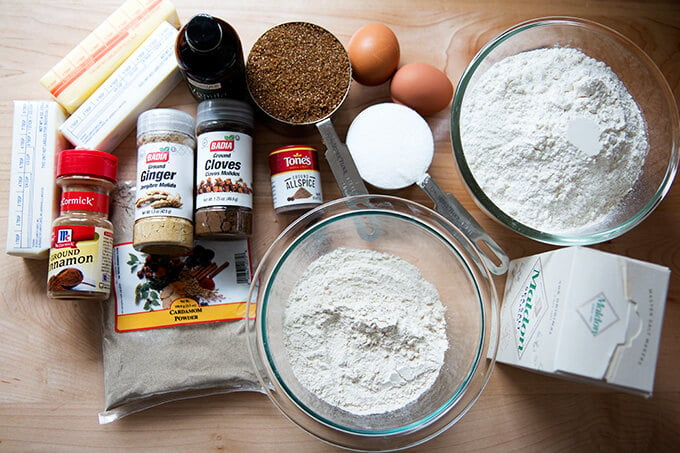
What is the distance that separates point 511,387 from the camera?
1.00 meters

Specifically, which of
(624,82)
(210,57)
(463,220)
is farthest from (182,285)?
(624,82)

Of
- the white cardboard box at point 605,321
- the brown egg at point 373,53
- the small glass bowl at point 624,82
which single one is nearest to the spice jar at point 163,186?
the brown egg at point 373,53

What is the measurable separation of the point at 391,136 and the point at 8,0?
0.85m

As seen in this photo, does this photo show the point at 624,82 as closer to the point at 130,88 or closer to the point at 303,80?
the point at 303,80

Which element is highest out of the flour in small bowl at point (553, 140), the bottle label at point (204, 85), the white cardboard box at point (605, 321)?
the bottle label at point (204, 85)

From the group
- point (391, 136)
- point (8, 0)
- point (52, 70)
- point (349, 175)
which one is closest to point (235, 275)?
point (349, 175)

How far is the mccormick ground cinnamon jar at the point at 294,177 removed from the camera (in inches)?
36.5

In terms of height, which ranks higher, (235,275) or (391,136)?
(391,136)

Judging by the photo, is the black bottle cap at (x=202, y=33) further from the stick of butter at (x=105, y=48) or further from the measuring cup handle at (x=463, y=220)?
Result: the measuring cup handle at (x=463, y=220)

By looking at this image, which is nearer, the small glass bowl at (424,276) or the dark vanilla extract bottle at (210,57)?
the dark vanilla extract bottle at (210,57)

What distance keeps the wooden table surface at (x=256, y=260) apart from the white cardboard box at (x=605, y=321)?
28 centimetres

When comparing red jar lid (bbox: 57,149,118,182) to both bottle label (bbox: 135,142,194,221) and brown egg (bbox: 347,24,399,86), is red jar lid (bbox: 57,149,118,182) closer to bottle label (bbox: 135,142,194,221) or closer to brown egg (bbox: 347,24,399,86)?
bottle label (bbox: 135,142,194,221)

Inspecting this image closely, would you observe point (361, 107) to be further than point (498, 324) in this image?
Yes

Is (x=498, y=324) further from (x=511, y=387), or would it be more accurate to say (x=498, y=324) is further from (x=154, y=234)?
(x=154, y=234)
